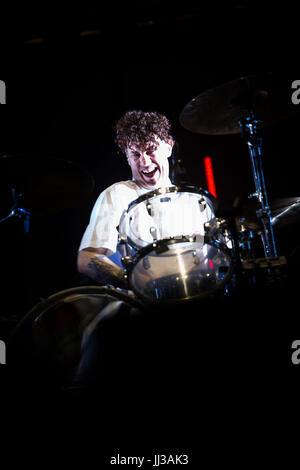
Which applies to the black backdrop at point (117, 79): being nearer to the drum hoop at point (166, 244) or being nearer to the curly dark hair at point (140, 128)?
the curly dark hair at point (140, 128)

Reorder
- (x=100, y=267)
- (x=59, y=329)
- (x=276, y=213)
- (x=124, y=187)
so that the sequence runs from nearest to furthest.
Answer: (x=59, y=329) < (x=100, y=267) < (x=276, y=213) < (x=124, y=187)

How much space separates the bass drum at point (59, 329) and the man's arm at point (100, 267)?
291 mm

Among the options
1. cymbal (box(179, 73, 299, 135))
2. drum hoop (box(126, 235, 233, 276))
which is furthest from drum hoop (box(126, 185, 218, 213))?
cymbal (box(179, 73, 299, 135))

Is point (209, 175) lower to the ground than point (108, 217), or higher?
higher

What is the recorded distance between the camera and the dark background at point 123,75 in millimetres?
2748

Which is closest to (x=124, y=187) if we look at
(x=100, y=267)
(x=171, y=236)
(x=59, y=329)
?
(x=100, y=267)

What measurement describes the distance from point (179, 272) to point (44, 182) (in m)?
0.84

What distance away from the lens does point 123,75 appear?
2.86m

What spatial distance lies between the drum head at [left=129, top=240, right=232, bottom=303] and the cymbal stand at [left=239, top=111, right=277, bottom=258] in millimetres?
418

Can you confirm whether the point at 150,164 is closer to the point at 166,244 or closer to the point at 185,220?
the point at 185,220

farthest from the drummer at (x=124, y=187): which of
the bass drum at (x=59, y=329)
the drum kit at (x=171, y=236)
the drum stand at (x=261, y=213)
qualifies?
the drum stand at (x=261, y=213)

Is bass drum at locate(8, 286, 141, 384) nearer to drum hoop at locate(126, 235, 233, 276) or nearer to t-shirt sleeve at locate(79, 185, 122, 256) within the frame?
drum hoop at locate(126, 235, 233, 276)

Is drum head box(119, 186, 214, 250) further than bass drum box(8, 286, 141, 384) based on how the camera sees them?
Yes

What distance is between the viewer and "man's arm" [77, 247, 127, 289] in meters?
1.68
